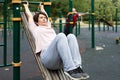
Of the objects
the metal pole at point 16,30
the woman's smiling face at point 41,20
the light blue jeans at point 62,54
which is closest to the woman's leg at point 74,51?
the light blue jeans at point 62,54

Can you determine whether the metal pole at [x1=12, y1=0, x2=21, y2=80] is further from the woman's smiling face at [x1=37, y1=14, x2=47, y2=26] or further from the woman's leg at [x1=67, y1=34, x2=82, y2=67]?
the woman's leg at [x1=67, y1=34, x2=82, y2=67]

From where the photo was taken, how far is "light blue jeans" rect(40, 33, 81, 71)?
3.22 meters

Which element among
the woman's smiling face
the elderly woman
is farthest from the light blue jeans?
the woman's smiling face

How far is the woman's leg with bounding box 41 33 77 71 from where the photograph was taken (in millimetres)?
3215

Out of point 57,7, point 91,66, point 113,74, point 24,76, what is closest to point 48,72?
point 24,76

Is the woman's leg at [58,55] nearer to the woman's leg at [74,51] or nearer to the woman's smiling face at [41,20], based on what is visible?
the woman's leg at [74,51]

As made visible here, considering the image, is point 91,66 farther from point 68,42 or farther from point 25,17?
point 68,42

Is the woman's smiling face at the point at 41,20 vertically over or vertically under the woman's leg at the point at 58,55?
over

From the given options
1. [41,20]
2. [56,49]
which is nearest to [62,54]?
[56,49]

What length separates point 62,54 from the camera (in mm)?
3246

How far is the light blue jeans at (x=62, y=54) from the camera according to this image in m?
3.22

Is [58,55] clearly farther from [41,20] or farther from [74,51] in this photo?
[41,20]

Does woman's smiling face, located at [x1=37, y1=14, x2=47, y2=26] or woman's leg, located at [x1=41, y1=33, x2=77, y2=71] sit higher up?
woman's smiling face, located at [x1=37, y1=14, x2=47, y2=26]

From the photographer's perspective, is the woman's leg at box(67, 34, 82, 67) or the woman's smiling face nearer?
the woman's leg at box(67, 34, 82, 67)
